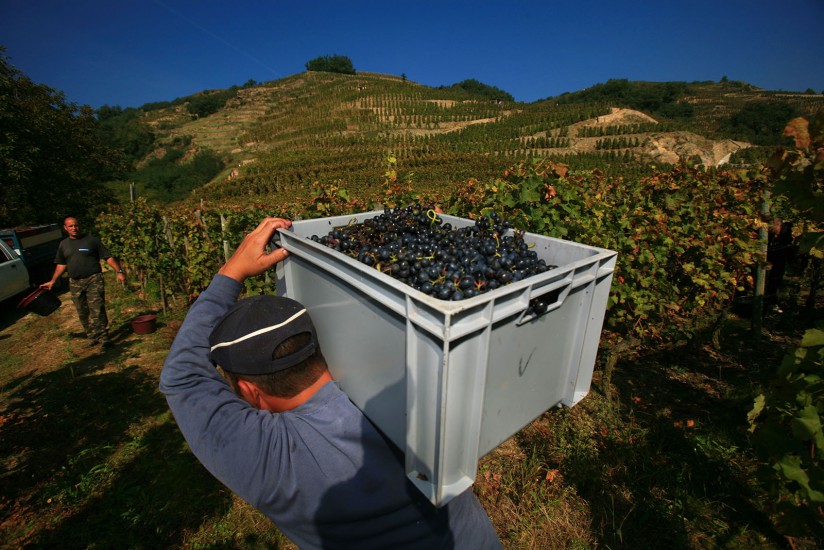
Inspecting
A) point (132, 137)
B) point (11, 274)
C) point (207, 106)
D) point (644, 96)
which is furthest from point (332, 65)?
point (11, 274)

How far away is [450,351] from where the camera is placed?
849 millimetres

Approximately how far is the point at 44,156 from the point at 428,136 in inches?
1703

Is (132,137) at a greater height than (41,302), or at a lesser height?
greater

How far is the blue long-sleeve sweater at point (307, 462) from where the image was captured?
1.22m

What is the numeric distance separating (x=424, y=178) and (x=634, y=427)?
127 feet

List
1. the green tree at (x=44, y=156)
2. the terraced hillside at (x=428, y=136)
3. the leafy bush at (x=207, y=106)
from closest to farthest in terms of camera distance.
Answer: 1. the green tree at (x=44, y=156)
2. the terraced hillside at (x=428, y=136)
3. the leafy bush at (x=207, y=106)

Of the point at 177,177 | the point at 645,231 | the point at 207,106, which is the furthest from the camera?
the point at 207,106

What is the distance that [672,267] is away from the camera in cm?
492

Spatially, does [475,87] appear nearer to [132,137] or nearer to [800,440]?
[132,137]

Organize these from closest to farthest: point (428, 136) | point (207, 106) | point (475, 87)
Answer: point (428, 136) → point (207, 106) → point (475, 87)

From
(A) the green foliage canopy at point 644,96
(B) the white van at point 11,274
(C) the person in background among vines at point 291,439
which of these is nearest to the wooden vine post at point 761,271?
(C) the person in background among vines at point 291,439

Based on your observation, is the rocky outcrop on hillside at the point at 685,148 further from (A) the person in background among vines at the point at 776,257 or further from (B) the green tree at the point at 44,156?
(B) the green tree at the point at 44,156

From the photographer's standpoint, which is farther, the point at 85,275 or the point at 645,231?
the point at 85,275

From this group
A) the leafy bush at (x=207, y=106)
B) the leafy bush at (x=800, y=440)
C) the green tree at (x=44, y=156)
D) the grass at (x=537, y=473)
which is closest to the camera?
the leafy bush at (x=800, y=440)
